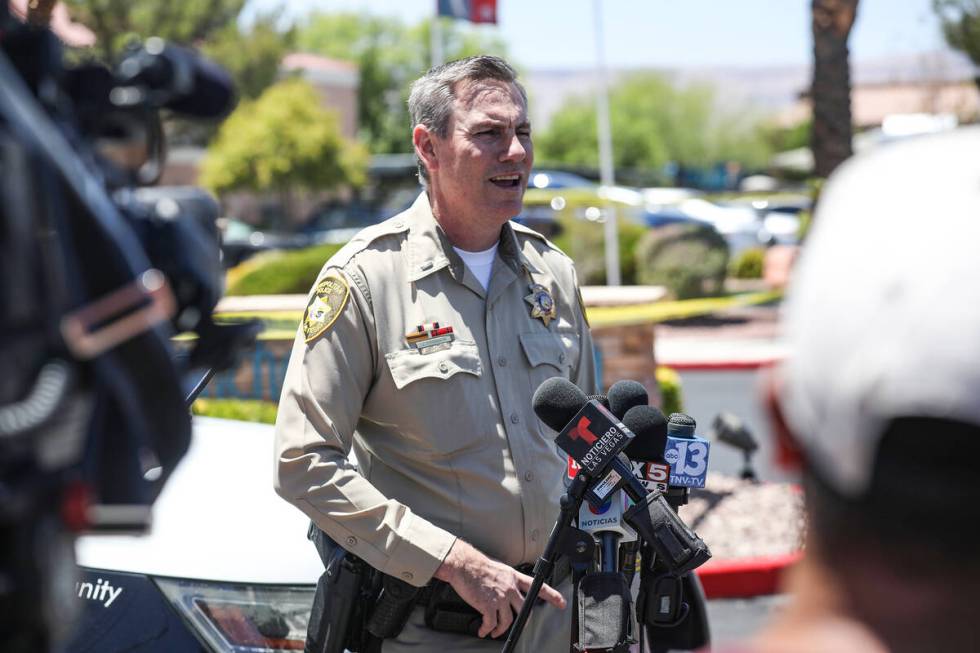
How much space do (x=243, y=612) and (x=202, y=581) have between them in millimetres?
130

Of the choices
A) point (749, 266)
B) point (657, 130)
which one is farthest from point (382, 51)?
point (749, 266)

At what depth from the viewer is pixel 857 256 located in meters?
1.05

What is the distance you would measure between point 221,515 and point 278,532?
158mm

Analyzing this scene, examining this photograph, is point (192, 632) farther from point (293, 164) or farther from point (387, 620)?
point (293, 164)

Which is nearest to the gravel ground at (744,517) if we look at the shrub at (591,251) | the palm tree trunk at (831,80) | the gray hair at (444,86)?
the gray hair at (444,86)

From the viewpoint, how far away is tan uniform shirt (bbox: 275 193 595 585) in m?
2.86

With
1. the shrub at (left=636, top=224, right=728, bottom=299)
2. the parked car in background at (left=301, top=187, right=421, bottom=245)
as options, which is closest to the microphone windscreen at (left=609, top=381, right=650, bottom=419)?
the shrub at (left=636, top=224, right=728, bottom=299)

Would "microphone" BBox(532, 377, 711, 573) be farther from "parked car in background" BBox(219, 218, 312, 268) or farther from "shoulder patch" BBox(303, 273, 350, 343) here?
"parked car in background" BBox(219, 218, 312, 268)

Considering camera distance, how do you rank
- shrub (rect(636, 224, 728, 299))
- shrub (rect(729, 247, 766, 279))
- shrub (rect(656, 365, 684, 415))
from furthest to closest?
1. shrub (rect(729, 247, 766, 279))
2. shrub (rect(636, 224, 728, 299))
3. shrub (rect(656, 365, 684, 415))

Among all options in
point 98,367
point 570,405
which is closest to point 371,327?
point 570,405

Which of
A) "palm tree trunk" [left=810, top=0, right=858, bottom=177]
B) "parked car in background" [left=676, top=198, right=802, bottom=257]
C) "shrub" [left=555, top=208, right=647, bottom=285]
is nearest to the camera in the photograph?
"palm tree trunk" [left=810, top=0, right=858, bottom=177]

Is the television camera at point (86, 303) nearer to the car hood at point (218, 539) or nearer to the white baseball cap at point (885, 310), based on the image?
the white baseball cap at point (885, 310)

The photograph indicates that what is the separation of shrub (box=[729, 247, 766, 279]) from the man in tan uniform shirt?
24.2 metres

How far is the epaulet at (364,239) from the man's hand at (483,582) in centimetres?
70
